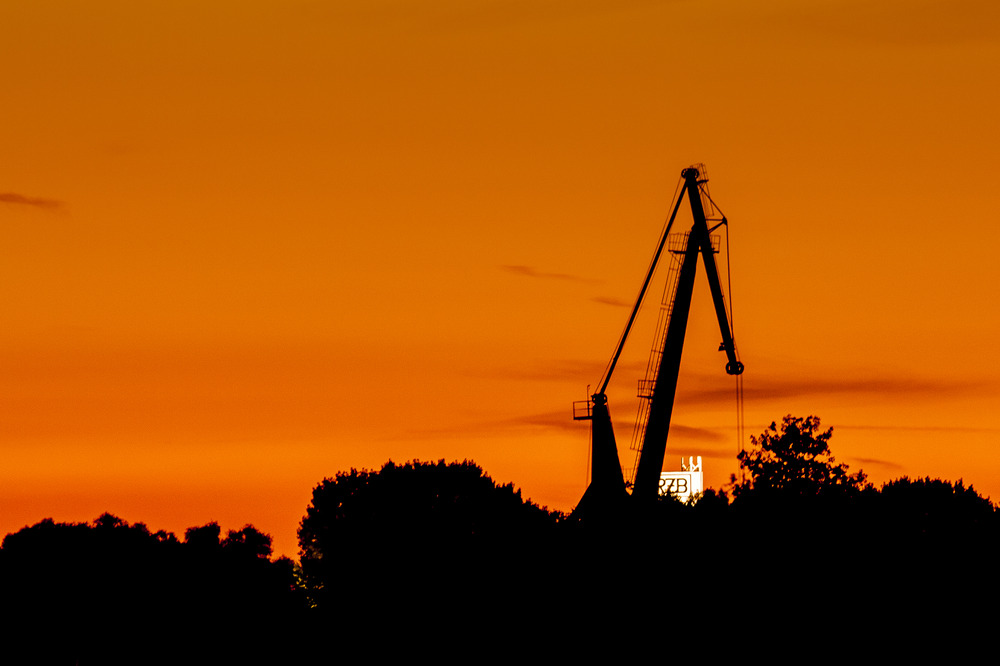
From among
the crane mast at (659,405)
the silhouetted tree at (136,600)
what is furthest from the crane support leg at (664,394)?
the silhouetted tree at (136,600)

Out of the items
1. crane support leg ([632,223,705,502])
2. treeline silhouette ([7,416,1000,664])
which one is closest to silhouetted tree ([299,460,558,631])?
treeline silhouette ([7,416,1000,664])

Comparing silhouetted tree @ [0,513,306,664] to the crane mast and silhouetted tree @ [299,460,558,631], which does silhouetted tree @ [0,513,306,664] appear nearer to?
silhouetted tree @ [299,460,558,631]

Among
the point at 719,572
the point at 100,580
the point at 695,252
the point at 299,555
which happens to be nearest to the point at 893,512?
the point at 719,572

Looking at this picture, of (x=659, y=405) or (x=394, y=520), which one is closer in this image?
(x=659, y=405)

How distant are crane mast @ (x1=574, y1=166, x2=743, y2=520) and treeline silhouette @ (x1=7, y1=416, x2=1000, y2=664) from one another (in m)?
5.49

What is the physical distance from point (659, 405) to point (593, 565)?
2874cm

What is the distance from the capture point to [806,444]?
390 feet

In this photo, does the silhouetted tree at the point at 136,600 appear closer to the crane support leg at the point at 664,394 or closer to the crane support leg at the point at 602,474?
the crane support leg at the point at 602,474

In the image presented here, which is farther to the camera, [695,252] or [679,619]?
[695,252]

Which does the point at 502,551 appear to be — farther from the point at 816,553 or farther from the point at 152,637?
the point at 152,637

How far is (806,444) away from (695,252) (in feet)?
76.0

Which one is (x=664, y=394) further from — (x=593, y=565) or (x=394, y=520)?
(x=394, y=520)

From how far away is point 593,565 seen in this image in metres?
74.8

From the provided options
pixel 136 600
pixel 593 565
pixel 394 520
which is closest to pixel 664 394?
pixel 593 565
